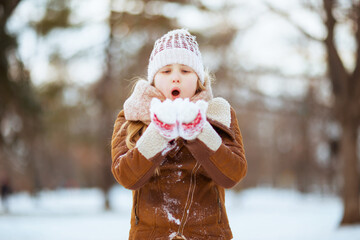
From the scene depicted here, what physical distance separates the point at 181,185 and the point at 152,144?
1.00 feet

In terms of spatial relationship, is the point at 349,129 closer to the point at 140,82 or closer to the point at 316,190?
the point at 140,82

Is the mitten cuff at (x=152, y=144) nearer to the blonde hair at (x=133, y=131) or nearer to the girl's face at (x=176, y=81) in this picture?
the blonde hair at (x=133, y=131)

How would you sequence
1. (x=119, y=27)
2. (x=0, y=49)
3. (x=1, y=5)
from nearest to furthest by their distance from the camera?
(x=1, y=5) → (x=0, y=49) → (x=119, y=27)

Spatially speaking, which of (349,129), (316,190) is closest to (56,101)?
(349,129)

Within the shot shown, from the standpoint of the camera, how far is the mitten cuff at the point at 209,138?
5.90 ft

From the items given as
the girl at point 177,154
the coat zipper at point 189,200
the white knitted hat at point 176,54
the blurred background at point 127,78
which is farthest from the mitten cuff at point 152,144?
the blurred background at point 127,78

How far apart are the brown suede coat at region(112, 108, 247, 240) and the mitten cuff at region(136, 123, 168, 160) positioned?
0.11 ft

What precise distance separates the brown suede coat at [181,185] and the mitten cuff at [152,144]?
0.11ft

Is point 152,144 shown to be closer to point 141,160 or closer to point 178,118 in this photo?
point 141,160

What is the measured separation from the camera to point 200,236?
194 cm

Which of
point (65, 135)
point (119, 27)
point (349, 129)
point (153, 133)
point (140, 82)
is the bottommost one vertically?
point (153, 133)

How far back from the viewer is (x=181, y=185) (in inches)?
78.5

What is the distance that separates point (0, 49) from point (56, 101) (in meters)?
9.54

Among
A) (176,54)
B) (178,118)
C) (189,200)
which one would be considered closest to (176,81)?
(176,54)
